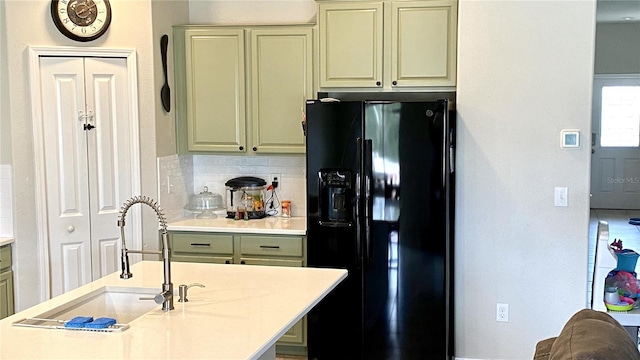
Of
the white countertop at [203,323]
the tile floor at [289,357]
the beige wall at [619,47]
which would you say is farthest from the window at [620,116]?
the white countertop at [203,323]

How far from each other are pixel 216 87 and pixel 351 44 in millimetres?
969

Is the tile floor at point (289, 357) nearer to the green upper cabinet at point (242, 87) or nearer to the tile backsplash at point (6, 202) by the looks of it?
the green upper cabinet at point (242, 87)

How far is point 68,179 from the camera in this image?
13.9 ft

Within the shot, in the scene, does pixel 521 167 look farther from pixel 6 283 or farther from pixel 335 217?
pixel 6 283

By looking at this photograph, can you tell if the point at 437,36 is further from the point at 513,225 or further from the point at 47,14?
the point at 47,14

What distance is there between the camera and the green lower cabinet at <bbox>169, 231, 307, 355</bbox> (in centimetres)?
433

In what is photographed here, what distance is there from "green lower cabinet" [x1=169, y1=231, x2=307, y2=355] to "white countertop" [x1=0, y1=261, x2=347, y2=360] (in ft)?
4.33

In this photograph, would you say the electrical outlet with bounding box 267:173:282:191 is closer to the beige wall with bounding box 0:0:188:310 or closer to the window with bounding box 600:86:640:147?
the beige wall with bounding box 0:0:188:310

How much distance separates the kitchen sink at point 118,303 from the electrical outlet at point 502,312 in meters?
2.23

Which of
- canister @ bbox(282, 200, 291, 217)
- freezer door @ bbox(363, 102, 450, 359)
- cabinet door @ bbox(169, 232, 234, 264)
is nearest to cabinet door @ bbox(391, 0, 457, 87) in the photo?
freezer door @ bbox(363, 102, 450, 359)

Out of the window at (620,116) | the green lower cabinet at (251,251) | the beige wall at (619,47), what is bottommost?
the green lower cabinet at (251,251)

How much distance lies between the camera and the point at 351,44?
428 cm

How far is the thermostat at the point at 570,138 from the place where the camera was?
155 inches

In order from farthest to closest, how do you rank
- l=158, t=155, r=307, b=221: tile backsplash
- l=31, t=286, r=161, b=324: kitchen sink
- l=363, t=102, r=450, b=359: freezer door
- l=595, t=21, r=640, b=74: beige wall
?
l=595, t=21, r=640, b=74: beige wall → l=158, t=155, r=307, b=221: tile backsplash → l=363, t=102, r=450, b=359: freezer door → l=31, t=286, r=161, b=324: kitchen sink
